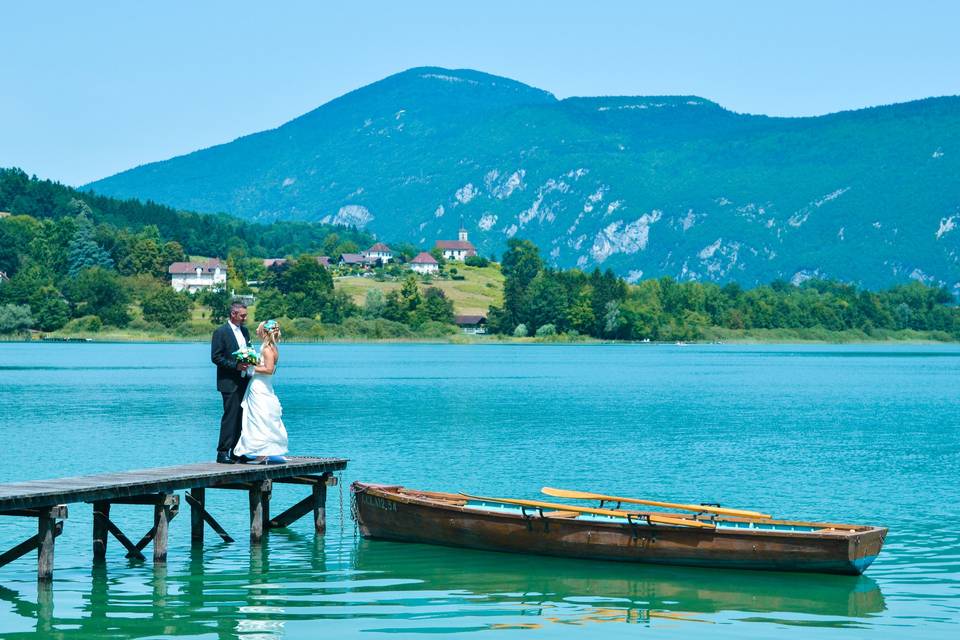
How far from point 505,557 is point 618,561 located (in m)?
2.46

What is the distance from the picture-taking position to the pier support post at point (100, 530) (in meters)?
26.5

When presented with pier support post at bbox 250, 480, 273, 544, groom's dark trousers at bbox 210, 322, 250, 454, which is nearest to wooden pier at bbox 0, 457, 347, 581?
pier support post at bbox 250, 480, 273, 544

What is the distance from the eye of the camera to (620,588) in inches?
983

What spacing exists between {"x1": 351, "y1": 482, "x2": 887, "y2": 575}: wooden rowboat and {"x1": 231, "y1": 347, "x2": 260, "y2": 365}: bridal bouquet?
423 cm

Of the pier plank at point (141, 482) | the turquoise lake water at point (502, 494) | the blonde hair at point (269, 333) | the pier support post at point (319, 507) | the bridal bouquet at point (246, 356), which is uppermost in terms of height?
the blonde hair at point (269, 333)

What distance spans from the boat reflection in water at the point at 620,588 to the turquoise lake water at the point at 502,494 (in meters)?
0.07

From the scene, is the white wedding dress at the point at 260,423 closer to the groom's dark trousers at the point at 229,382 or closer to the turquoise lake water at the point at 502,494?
the groom's dark trousers at the point at 229,382

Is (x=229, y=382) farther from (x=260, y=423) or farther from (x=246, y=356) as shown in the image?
(x=260, y=423)

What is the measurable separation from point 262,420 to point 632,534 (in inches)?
328

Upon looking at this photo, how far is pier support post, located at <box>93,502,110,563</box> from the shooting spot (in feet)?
86.9

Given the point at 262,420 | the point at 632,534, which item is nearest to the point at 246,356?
the point at 262,420

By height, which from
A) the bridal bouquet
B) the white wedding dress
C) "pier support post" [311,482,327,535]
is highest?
the bridal bouquet

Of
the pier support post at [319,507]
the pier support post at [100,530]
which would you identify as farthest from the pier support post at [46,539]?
the pier support post at [319,507]

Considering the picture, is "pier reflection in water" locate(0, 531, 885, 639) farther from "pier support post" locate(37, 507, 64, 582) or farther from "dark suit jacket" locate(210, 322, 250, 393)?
"dark suit jacket" locate(210, 322, 250, 393)
